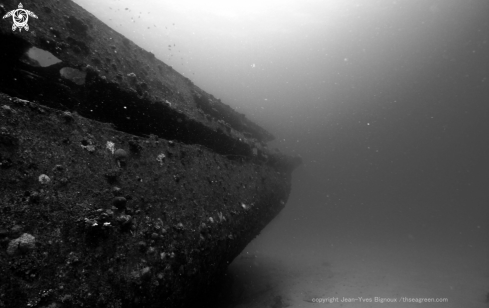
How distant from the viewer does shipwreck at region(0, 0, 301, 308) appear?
6.09ft

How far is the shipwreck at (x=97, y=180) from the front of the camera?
1.86 metres

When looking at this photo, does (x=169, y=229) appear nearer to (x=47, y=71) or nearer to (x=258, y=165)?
(x=47, y=71)

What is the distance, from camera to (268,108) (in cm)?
12194

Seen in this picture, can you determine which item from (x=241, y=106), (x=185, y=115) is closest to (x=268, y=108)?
(x=241, y=106)
